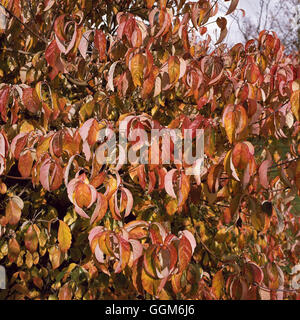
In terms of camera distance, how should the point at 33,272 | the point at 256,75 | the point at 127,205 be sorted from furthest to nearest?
the point at 33,272, the point at 256,75, the point at 127,205

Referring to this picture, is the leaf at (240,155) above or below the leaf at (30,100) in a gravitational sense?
below

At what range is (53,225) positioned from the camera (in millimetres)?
1858

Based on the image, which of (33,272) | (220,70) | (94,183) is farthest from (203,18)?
(33,272)

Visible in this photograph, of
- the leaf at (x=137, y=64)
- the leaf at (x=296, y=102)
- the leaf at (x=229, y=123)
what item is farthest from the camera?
the leaf at (x=137, y=64)

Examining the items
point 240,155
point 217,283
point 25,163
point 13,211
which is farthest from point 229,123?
point 13,211

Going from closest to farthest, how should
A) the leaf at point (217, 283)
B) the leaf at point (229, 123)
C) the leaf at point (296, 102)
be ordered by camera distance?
the leaf at point (296, 102) < the leaf at point (229, 123) < the leaf at point (217, 283)

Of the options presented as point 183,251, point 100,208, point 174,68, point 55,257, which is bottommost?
point 55,257

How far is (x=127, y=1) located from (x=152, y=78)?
96cm

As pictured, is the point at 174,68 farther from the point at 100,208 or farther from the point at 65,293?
the point at 65,293

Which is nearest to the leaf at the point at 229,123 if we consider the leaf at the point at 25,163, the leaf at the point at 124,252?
the leaf at the point at 124,252

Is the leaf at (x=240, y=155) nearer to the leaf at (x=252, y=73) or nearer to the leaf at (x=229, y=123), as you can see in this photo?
the leaf at (x=229, y=123)

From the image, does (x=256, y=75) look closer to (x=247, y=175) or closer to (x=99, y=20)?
(x=247, y=175)

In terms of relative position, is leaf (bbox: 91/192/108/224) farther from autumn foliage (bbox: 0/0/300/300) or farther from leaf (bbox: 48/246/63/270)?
leaf (bbox: 48/246/63/270)

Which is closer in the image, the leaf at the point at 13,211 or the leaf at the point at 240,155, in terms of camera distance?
the leaf at the point at 240,155
